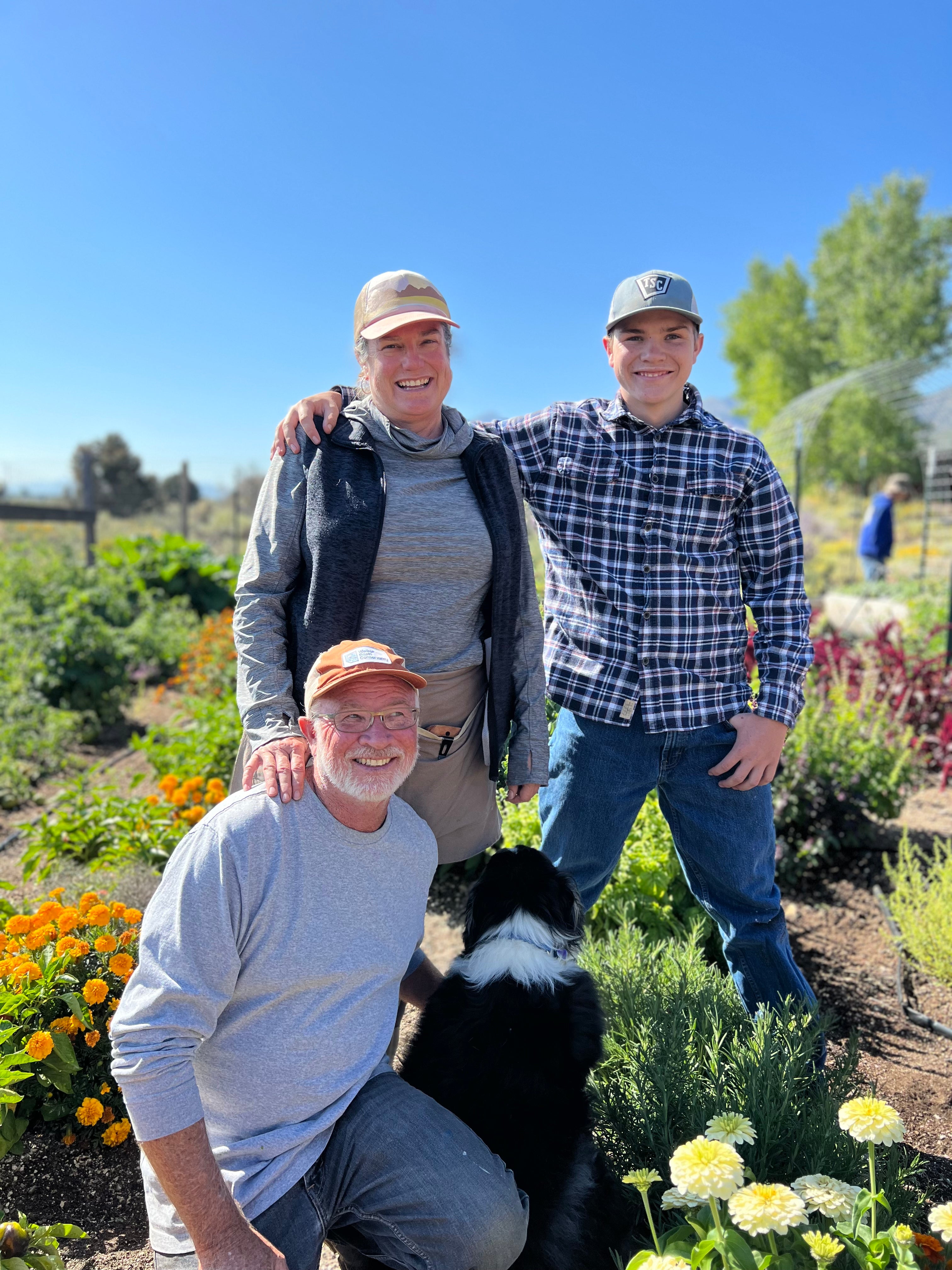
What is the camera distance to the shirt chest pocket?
239cm

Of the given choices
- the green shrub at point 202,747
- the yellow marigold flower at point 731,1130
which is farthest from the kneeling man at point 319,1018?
the green shrub at point 202,747

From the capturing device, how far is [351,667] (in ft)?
5.76

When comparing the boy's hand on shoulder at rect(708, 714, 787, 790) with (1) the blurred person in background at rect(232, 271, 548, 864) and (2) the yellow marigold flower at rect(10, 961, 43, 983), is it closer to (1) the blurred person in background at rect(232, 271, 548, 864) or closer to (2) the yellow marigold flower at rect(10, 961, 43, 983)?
(1) the blurred person in background at rect(232, 271, 548, 864)

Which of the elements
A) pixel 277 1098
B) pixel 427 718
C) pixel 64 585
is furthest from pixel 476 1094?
pixel 64 585

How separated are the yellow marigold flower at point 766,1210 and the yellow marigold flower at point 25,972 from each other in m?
1.72

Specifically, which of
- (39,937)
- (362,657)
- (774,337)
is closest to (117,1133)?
(39,937)

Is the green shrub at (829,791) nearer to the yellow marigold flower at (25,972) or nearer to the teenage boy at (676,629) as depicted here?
the teenage boy at (676,629)

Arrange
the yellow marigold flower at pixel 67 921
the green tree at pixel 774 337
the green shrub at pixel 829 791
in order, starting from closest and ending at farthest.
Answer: the yellow marigold flower at pixel 67 921, the green shrub at pixel 829 791, the green tree at pixel 774 337

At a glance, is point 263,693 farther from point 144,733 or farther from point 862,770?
point 144,733

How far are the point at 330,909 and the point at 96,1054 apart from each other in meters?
1.05

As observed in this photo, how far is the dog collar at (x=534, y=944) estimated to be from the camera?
1.97m

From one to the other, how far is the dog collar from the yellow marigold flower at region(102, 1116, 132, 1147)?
111 centimetres

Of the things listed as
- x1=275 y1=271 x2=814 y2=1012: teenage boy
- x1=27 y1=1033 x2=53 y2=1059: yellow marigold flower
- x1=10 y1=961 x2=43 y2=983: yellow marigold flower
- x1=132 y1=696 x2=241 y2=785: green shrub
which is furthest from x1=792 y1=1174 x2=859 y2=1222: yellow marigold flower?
x1=132 y1=696 x2=241 y2=785: green shrub

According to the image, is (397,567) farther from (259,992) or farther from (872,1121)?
(872,1121)
